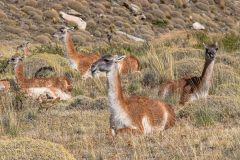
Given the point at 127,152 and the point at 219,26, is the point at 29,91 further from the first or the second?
the point at 219,26

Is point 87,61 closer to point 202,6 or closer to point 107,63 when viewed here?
point 107,63

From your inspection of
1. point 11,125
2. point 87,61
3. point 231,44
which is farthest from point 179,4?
point 11,125

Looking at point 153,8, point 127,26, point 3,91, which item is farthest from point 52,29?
point 3,91

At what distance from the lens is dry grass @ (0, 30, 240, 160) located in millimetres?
7957

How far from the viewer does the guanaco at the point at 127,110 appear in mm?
9094

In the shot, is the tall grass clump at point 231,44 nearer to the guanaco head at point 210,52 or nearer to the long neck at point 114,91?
the guanaco head at point 210,52

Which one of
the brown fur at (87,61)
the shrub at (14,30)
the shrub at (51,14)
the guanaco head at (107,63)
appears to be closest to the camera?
the guanaco head at (107,63)

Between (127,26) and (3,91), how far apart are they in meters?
34.2

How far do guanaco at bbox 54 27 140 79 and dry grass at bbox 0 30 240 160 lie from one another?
75 centimetres

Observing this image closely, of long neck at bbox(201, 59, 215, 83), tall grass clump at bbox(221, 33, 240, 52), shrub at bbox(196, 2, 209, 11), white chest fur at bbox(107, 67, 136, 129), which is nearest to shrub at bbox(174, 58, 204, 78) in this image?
long neck at bbox(201, 59, 215, 83)

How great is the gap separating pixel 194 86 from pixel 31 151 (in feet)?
18.0

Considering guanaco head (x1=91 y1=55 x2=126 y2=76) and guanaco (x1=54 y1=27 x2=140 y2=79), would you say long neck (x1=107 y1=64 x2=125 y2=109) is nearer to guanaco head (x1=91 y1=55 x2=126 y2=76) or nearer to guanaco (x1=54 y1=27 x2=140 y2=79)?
guanaco head (x1=91 y1=55 x2=126 y2=76)

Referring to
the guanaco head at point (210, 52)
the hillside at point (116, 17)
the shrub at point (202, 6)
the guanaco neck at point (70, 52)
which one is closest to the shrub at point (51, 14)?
the hillside at point (116, 17)

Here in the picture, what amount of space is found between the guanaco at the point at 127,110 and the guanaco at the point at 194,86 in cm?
232
